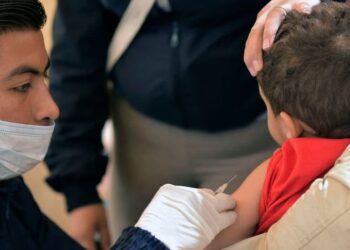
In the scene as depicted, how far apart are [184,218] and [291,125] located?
9.9 inches

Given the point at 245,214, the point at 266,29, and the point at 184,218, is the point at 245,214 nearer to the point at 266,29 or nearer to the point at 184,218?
the point at 184,218

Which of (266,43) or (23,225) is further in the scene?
(23,225)

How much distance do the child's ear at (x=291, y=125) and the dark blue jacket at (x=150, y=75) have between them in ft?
1.27

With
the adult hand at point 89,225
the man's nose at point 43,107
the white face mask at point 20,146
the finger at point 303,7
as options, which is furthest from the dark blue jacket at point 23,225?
the finger at point 303,7

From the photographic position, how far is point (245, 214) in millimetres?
965

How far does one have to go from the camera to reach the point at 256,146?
4.74ft

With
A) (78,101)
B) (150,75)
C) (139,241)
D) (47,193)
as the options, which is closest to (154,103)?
(150,75)

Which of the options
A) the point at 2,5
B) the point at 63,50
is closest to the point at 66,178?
the point at 63,50

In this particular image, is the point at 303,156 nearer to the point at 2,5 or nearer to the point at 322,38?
the point at 322,38

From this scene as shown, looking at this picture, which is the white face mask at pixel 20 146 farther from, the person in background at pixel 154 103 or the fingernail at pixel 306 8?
the fingernail at pixel 306 8

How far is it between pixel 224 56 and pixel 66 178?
0.55 m

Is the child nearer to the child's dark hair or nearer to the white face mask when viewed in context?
the child's dark hair

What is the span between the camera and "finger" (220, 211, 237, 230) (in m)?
0.91

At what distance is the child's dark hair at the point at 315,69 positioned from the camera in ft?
2.89
